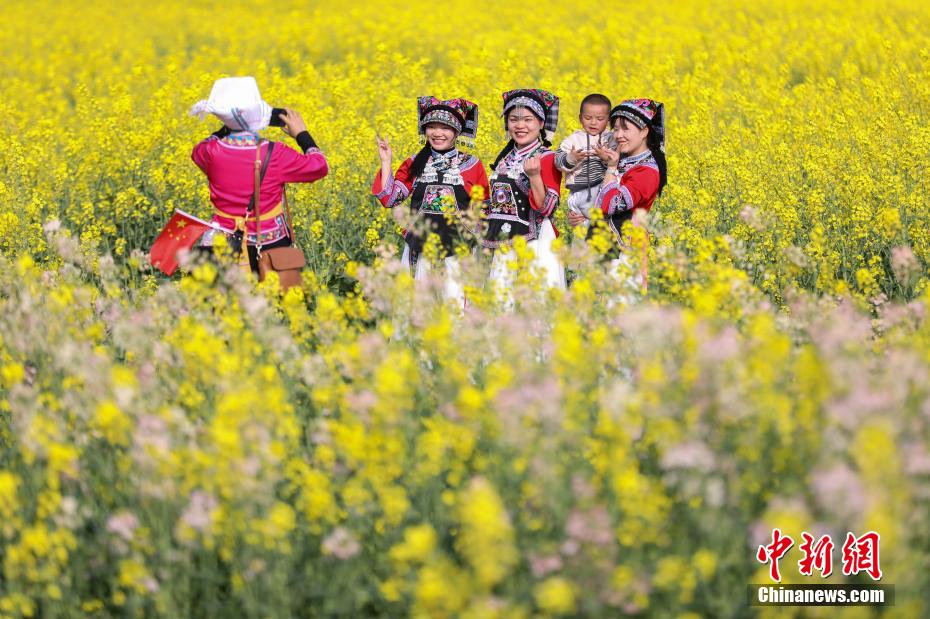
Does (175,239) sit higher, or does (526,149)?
(526,149)

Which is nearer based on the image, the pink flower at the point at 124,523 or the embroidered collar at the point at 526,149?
the pink flower at the point at 124,523

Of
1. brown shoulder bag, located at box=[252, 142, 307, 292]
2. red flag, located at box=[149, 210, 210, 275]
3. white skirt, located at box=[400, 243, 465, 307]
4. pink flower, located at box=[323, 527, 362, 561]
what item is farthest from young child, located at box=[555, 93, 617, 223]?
pink flower, located at box=[323, 527, 362, 561]

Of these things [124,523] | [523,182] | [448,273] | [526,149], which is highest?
[526,149]

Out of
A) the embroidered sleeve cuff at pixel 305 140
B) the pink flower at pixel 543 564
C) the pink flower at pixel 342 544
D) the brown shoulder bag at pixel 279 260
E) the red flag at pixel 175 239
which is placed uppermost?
the embroidered sleeve cuff at pixel 305 140

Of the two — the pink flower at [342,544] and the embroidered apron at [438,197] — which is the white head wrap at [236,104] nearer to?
the embroidered apron at [438,197]

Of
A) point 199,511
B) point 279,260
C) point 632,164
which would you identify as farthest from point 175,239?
point 199,511

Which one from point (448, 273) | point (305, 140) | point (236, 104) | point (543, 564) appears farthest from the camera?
point (305, 140)

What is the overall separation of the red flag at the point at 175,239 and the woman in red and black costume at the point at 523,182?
1.37 metres

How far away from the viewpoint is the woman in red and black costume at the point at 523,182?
5.27m

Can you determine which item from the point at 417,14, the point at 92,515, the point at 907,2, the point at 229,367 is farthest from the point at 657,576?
the point at 907,2

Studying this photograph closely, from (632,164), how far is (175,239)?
2.23 metres

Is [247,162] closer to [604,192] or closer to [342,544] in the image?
[604,192]

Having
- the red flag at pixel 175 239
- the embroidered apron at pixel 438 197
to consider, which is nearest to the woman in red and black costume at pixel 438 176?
the embroidered apron at pixel 438 197

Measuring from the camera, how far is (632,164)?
529cm
